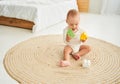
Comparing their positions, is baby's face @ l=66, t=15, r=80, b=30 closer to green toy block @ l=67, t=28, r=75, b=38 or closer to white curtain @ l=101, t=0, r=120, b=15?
green toy block @ l=67, t=28, r=75, b=38

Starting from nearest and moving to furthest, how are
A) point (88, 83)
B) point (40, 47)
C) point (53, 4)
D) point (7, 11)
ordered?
point (88, 83) → point (40, 47) → point (7, 11) → point (53, 4)

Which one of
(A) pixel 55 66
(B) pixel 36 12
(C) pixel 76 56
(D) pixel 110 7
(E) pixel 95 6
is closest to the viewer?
(A) pixel 55 66

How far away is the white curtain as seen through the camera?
3.96 metres

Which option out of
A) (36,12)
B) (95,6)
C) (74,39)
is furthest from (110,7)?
(74,39)

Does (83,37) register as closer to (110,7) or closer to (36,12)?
(36,12)

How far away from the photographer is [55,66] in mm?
1203

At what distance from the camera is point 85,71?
3.81ft

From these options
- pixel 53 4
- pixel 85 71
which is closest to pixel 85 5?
pixel 53 4

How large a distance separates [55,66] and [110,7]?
126 inches

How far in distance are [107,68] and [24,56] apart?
596 millimetres

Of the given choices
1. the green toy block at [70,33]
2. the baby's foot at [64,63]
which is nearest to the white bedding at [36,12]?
the green toy block at [70,33]

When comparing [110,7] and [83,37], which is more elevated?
[110,7]

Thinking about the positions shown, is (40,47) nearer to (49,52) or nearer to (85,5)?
(49,52)

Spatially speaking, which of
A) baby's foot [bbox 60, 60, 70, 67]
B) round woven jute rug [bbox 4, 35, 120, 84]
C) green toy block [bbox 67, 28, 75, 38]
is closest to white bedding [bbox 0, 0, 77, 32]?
round woven jute rug [bbox 4, 35, 120, 84]
